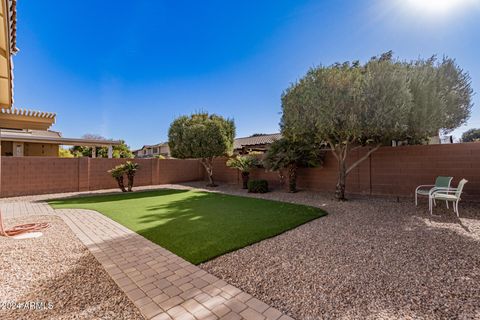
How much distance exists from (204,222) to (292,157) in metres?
5.94

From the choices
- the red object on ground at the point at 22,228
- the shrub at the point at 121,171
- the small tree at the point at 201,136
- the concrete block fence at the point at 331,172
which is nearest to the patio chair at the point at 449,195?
the concrete block fence at the point at 331,172

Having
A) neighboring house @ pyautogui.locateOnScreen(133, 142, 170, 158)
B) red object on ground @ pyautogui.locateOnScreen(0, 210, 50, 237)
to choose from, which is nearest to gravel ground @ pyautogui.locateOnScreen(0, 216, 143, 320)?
red object on ground @ pyautogui.locateOnScreen(0, 210, 50, 237)

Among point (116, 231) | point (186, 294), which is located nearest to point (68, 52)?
point (116, 231)

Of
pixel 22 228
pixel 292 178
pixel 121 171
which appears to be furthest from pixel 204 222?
pixel 121 171

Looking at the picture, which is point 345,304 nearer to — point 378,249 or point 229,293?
point 229,293

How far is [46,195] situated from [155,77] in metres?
8.25

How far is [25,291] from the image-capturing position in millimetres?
2822

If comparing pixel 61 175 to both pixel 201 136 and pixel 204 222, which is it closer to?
pixel 201 136

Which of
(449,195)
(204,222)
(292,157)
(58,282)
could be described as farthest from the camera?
(292,157)

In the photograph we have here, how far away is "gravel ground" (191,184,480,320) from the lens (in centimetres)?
239

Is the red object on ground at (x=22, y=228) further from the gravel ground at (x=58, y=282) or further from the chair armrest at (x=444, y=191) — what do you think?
the chair armrest at (x=444, y=191)

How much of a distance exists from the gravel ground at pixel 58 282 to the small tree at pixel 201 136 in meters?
8.86

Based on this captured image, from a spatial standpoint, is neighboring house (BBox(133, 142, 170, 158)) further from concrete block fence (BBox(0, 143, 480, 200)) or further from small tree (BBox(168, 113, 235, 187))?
concrete block fence (BBox(0, 143, 480, 200))

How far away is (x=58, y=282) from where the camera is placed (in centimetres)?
301
